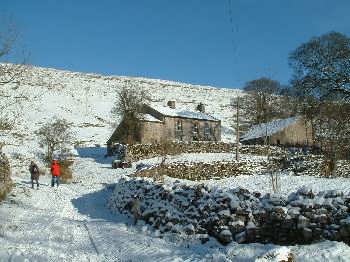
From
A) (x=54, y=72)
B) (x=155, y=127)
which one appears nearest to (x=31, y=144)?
(x=155, y=127)

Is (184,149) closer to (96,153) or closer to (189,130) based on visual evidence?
(189,130)

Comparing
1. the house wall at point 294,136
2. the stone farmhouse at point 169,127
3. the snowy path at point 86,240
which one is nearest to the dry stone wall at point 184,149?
the stone farmhouse at point 169,127

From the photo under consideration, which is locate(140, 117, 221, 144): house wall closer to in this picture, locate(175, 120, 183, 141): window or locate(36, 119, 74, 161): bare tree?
locate(175, 120, 183, 141): window

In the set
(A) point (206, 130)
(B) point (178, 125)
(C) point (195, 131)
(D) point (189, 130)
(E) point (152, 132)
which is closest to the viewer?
(E) point (152, 132)

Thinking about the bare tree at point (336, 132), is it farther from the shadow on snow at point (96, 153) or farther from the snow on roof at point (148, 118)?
the snow on roof at point (148, 118)

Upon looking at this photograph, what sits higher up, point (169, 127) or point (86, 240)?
point (169, 127)

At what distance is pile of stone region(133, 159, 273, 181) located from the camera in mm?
30984

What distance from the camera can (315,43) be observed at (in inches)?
1308

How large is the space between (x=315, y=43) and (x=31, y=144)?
2960 cm

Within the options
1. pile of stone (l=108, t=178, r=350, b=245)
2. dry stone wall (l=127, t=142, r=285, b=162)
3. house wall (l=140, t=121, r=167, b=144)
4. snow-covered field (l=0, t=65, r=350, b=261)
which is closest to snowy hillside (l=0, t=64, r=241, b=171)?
snow-covered field (l=0, t=65, r=350, b=261)

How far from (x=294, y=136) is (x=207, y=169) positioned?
2557 cm

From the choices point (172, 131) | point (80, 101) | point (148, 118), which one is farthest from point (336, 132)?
point (80, 101)

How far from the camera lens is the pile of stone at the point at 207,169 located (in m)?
31.0

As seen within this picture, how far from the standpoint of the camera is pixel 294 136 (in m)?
55.2
